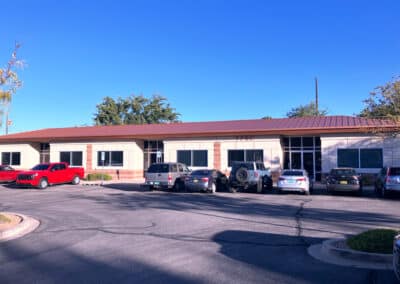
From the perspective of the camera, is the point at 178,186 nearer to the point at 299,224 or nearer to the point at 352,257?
the point at 299,224

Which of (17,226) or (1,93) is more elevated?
(1,93)

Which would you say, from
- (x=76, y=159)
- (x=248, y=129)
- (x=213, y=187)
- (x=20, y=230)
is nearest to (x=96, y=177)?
(x=76, y=159)

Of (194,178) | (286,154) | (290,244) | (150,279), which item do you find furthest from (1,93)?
(286,154)

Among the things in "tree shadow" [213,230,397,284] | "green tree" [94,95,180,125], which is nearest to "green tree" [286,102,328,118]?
"green tree" [94,95,180,125]

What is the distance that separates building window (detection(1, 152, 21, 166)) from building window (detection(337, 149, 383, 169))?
28.7 metres

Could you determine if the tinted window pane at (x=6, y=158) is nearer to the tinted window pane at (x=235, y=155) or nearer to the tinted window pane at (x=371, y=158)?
the tinted window pane at (x=235, y=155)

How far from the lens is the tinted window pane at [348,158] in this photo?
2583 cm

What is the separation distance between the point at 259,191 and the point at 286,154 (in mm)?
8338

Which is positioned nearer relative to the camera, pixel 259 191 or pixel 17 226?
pixel 17 226

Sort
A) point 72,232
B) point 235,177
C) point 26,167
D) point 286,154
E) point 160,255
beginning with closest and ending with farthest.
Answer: point 160,255 → point 72,232 → point 235,177 → point 286,154 → point 26,167

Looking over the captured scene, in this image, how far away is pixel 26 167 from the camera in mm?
36156

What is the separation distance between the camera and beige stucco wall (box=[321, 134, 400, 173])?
81.5 ft

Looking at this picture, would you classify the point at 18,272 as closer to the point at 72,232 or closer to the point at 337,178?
→ the point at 72,232

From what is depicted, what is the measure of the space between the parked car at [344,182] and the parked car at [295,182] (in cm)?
120
